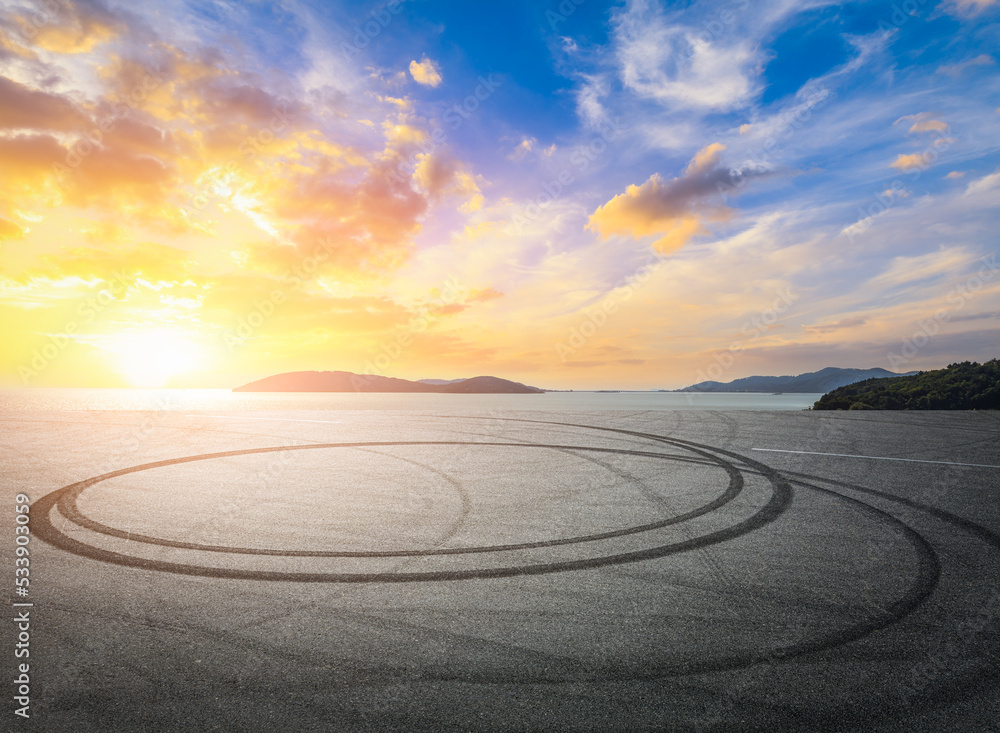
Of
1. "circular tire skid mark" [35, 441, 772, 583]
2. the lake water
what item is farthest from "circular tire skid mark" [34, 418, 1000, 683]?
the lake water

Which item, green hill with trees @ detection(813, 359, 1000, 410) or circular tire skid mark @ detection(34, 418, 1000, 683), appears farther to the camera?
green hill with trees @ detection(813, 359, 1000, 410)

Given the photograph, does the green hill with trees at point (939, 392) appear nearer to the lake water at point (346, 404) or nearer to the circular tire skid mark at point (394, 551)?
the lake water at point (346, 404)

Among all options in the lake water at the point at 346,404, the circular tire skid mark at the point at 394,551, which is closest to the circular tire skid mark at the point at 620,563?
the circular tire skid mark at the point at 394,551

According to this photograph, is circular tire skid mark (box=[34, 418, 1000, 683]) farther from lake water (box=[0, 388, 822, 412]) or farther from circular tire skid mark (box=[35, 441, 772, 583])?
lake water (box=[0, 388, 822, 412])

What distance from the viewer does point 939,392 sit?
2925cm

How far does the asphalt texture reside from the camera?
265 centimetres

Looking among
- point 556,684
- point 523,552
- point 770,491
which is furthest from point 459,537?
point 770,491

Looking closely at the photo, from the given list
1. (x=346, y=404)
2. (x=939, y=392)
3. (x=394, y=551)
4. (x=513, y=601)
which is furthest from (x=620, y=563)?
(x=346, y=404)

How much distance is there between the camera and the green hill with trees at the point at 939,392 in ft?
85.2

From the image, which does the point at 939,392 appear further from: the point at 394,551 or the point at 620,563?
the point at 394,551

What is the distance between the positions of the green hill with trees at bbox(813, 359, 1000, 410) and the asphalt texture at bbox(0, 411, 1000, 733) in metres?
24.2

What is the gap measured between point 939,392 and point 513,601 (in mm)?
36820

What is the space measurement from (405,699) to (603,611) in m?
1.70

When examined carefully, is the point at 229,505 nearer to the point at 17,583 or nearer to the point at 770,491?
→ the point at 17,583
